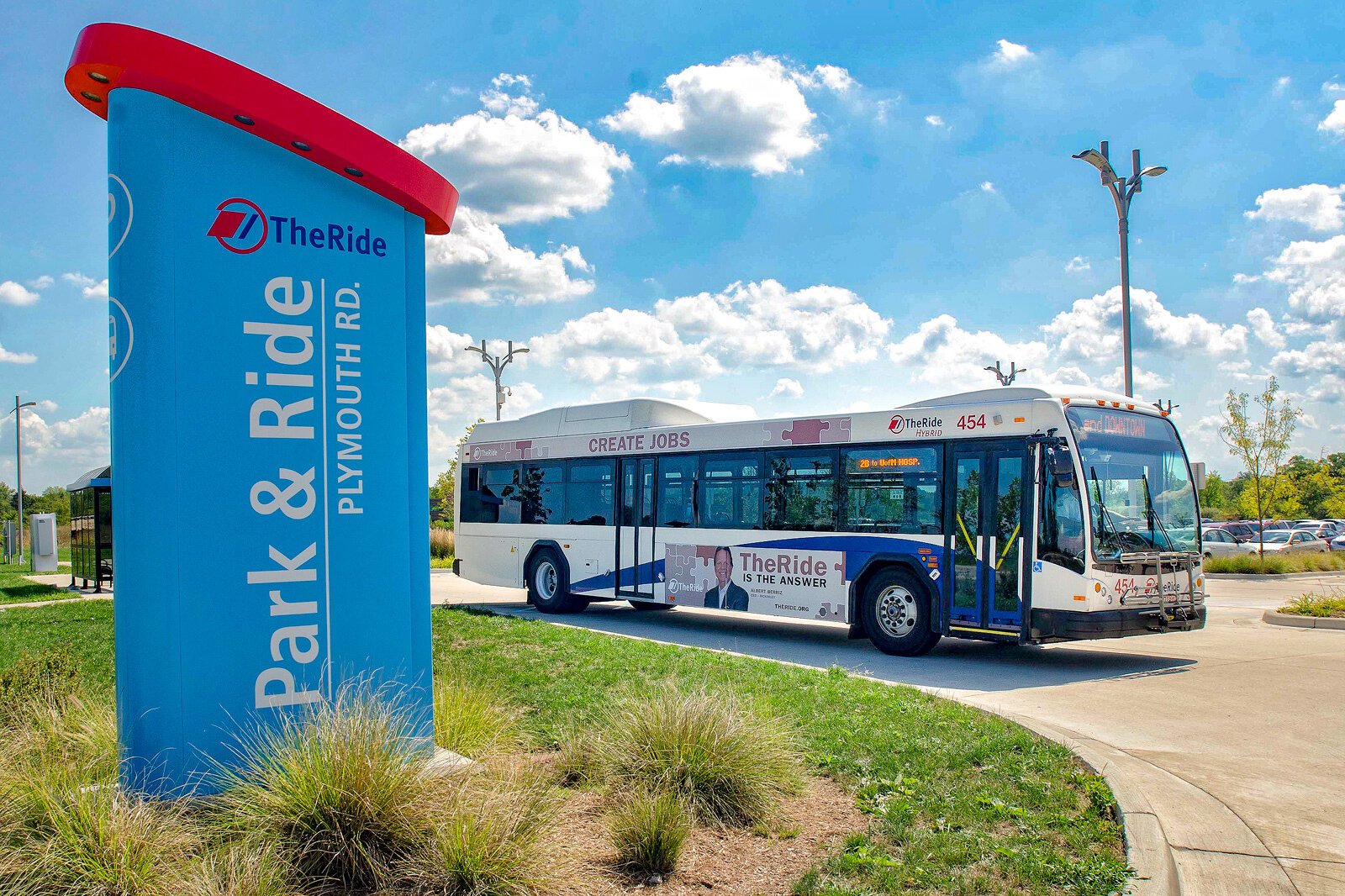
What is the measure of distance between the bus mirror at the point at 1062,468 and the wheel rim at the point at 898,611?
2.43 metres

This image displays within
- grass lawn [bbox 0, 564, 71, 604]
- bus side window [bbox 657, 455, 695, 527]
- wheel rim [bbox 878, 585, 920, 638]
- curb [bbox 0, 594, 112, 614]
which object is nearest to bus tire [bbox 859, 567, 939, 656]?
wheel rim [bbox 878, 585, 920, 638]

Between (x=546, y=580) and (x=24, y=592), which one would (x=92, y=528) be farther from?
(x=546, y=580)

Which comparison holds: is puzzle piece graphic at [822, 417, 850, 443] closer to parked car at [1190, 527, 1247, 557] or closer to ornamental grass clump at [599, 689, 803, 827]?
ornamental grass clump at [599, 689, 803, 827]

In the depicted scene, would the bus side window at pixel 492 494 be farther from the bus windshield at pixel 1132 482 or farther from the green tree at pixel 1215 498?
the green tree at pixel 1215 498

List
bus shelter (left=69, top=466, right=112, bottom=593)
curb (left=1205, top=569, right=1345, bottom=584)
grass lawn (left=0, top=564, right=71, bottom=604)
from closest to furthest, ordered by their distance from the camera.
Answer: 1. grass lawn (left=0, top=564, right=71, bottom=604)
2. bus shelter (left=69, top=466, right=112, bottom=593)
3. curb (left=1205, top=569, right=1345, bottom=584)

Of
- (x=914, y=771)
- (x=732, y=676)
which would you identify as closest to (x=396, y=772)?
(x=914, y=771)

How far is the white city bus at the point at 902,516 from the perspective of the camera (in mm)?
11273

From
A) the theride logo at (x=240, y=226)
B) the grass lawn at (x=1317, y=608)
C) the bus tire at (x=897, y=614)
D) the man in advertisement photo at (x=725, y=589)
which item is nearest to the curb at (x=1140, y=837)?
the theride logo at (x=240, y=226)

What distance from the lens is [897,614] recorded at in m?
12.7

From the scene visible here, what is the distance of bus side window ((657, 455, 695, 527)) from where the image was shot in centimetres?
1555

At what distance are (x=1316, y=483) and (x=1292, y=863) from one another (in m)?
42.0

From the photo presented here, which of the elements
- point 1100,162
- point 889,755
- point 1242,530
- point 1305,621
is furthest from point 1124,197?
point 1242,530

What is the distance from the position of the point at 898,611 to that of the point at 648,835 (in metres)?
8.76

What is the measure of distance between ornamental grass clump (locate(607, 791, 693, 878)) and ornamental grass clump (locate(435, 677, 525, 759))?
154cm
